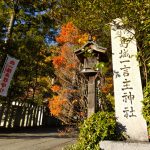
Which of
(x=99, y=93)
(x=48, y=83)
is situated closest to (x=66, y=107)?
(x=99, y=93)

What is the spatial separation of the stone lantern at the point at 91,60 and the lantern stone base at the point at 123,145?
1.55 m

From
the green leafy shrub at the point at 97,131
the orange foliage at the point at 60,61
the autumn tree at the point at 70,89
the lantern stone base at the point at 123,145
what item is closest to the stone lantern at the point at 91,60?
the green leafy shrub at the point at 97,131

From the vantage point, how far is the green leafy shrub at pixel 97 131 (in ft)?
21.6

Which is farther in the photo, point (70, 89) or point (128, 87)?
point (70, 89)

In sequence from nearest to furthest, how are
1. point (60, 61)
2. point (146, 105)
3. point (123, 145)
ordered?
point (123, 145) < point (146, 105) < point (60, 61)

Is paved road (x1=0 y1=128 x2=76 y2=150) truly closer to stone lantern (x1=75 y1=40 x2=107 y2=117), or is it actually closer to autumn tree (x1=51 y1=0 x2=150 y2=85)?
stone lantern (x1=75 y1=40 x2=107 y2=117)

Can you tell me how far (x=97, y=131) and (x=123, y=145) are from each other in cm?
80

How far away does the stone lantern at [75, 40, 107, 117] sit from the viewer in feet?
25.6


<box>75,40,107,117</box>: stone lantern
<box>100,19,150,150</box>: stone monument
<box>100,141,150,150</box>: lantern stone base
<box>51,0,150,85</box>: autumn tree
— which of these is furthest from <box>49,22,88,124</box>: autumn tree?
<box>100,141,150,150</box>: lantern stone base

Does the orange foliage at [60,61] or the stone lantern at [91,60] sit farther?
the orange foliage at [60,61]

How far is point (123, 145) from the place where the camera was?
6.20 meters

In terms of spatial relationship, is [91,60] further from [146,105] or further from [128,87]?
[146,105]

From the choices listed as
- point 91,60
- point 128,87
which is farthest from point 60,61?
point 128,87

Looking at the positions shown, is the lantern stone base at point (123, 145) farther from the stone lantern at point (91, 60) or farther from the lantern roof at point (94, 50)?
the lantern roof at point (94, 50)
